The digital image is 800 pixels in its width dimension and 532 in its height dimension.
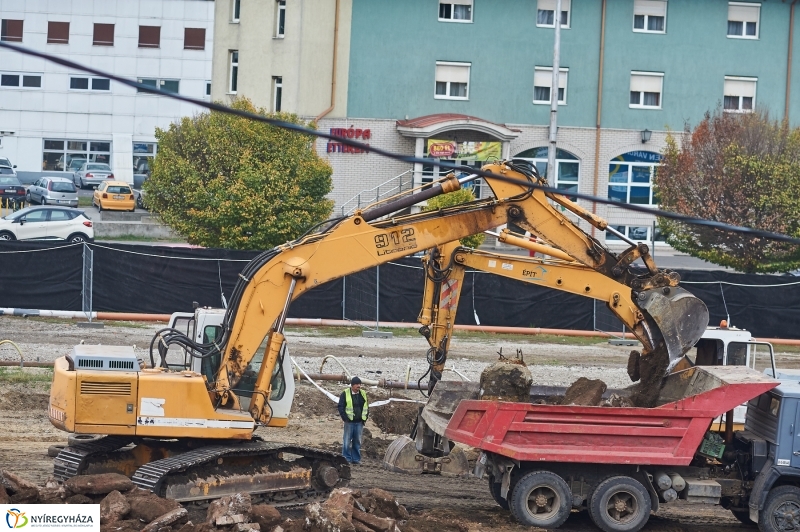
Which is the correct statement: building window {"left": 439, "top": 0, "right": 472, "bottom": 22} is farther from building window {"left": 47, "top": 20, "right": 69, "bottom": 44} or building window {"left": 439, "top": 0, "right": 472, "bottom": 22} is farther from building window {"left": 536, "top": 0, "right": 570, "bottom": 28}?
building window {"left": 47, "top": 20, "right": 69, "bottom": 44}

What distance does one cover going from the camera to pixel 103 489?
38.2 feet

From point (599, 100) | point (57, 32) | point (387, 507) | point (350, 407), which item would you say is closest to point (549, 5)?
point (599, 100)


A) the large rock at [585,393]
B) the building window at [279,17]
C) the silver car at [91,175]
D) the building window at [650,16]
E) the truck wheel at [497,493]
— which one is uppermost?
the building window at [650,16]

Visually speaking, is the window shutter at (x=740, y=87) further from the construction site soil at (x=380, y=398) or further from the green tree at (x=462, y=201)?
the construction site soil at (x=380, y=398)

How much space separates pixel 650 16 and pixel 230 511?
3896 cm

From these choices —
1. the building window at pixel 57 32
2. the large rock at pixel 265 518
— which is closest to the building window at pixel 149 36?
the building window at pixel 57 32

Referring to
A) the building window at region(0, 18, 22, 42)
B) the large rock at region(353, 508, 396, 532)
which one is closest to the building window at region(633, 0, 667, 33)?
the large rock at region(353, 508, 396, 532)

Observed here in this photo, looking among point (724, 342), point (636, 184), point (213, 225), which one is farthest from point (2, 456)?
point (636, 184)

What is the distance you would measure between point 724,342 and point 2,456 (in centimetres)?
1072

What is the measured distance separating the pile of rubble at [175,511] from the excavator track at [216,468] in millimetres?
911

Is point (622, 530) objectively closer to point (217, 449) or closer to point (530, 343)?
point (217, 449)

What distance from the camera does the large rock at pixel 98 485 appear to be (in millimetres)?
11594

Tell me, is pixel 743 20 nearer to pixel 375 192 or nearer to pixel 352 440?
pixel 375 192

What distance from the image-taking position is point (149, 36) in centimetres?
7062
